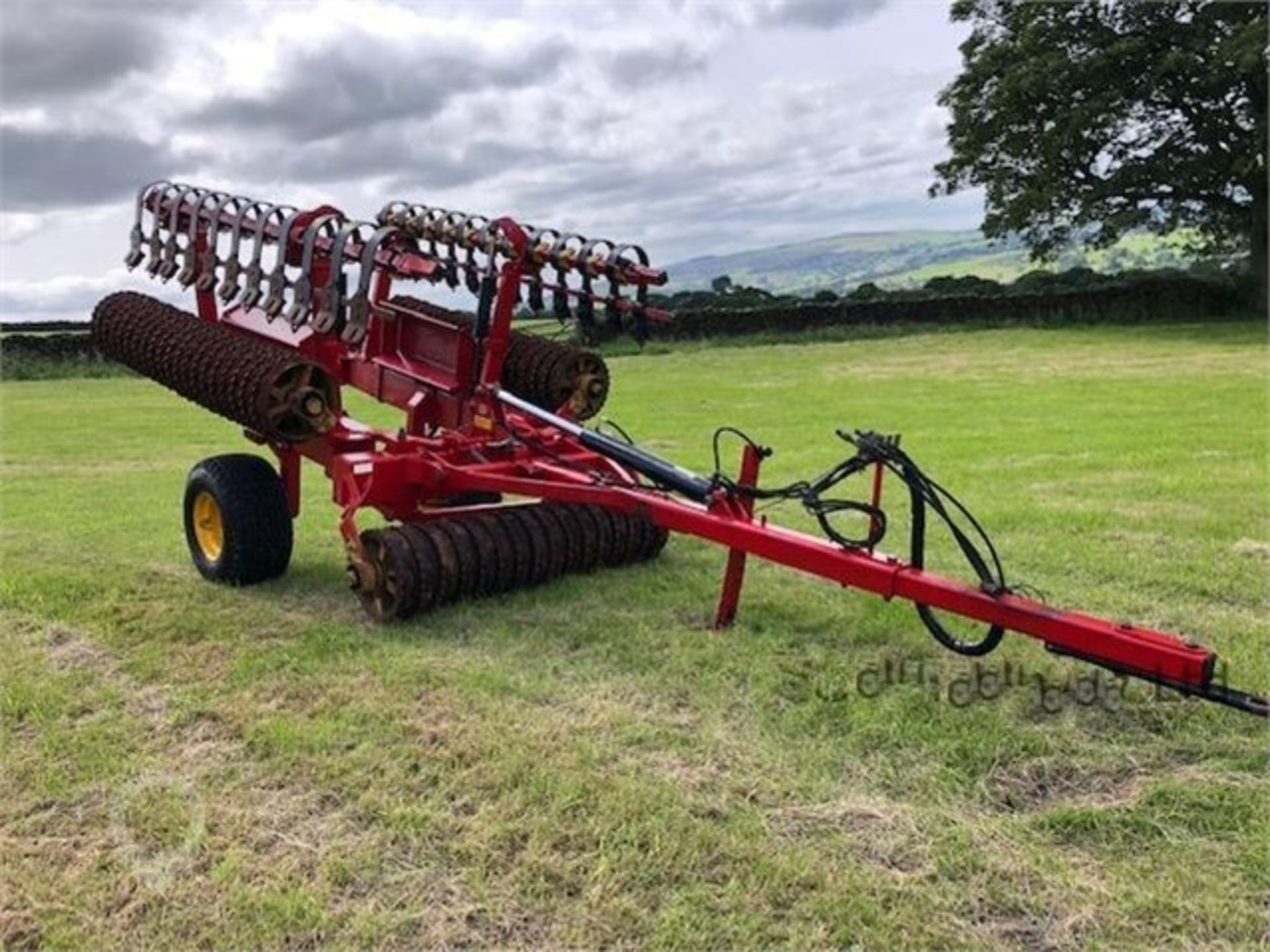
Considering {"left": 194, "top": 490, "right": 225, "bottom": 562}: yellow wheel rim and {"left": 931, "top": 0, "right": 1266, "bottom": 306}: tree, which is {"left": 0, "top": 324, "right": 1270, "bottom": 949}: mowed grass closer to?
{"left": 194, "top": 490, "right": 225, "bottom": 562}: yellow wheel rim

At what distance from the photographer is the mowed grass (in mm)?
2916

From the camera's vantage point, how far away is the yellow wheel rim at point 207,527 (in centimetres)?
620

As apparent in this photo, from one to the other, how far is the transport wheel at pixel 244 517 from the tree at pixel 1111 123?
24.5 m

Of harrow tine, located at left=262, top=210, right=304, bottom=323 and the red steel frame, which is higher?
harrow tine, located at left=262, top=210, right=304, bottom=323

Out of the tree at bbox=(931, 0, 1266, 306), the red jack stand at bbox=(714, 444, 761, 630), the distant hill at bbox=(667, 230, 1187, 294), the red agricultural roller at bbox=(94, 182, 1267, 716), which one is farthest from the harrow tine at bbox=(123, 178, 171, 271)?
the tree at bbox=(931, 0, 1266, 306)

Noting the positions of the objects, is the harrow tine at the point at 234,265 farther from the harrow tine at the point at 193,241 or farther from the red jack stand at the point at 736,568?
the red jack stand at the point at 736,568

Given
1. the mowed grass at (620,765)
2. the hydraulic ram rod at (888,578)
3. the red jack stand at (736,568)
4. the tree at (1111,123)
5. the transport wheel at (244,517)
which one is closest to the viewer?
the mowed grass at (620,765)

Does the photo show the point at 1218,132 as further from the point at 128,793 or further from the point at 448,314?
the point at 128,793

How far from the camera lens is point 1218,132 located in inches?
1045

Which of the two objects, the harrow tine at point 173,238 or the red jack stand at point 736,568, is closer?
the red jack stand at point 736,568

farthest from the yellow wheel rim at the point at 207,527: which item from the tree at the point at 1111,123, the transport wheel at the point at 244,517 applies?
the tree at the point at 1111,123

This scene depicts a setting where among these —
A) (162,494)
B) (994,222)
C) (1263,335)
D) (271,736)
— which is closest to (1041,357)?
(1263,335)

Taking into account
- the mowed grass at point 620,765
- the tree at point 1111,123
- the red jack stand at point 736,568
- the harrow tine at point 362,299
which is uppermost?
the tree at point 1111,123

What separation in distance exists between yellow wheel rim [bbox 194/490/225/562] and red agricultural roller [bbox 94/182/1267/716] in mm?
11
